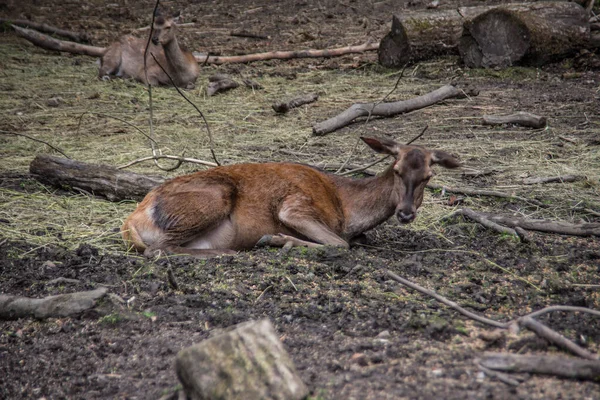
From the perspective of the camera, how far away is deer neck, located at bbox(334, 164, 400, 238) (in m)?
6.64

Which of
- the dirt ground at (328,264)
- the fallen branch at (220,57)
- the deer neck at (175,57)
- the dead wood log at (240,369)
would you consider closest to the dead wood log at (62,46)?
the fallen branch at (220,57)

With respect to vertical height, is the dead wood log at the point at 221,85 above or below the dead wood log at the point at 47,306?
below

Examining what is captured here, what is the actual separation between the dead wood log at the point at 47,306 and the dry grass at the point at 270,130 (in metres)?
1.31

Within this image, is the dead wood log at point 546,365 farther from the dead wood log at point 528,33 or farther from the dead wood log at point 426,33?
the dead wood log at point 426,33

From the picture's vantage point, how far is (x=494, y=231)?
657 centimetres

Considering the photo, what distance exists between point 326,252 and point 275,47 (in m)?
9.82

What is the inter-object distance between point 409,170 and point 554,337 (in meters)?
2.49

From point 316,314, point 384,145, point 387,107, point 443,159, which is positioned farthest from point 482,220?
point 387,107

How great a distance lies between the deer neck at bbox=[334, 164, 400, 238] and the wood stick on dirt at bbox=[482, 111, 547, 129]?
12.2 ft

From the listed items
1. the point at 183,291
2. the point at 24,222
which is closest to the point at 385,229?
the point at 183,291

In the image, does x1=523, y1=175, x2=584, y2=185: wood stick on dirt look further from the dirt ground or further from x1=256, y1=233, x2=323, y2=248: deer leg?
x1=256, y1=233, x2=323, y2=248: deer leg

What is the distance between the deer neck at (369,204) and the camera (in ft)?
21.8

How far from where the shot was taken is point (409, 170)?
6.23 m

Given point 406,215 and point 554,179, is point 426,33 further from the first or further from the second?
point 406,215
